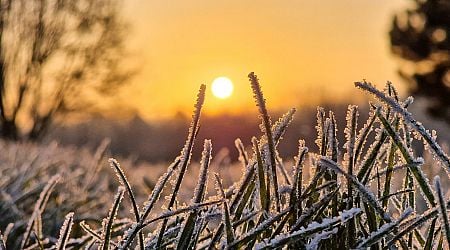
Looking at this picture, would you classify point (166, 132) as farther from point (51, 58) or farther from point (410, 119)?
point (410, 119)

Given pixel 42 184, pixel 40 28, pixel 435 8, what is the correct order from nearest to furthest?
pixel 42 184 < pixel 40 28 < pixel 435 8

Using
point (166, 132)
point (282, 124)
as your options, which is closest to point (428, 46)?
point (166, 132)

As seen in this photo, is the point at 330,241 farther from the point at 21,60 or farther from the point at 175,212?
the point at 21,60

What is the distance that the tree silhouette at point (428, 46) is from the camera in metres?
22.7

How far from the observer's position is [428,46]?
22891 millimetres

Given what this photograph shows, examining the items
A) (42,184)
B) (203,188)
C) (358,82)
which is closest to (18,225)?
(42,184)

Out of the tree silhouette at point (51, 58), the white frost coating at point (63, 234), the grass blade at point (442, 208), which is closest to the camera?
the grass blade at point (442, 208)

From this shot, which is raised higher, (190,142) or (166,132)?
(166,132)

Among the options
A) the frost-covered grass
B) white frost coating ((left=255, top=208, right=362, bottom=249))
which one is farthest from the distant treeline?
white frost coating ((left=255, top=208, right=362, bottom=249))

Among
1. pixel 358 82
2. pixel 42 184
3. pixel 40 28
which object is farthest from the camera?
pixel 40 28

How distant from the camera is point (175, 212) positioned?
3.46ft

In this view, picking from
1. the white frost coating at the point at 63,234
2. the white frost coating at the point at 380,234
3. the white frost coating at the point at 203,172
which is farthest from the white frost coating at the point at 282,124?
the white frost coating at the point at 63,234

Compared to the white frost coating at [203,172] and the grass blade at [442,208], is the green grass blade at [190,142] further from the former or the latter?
the grass blade at [442,208]

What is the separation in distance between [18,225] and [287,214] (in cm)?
144
